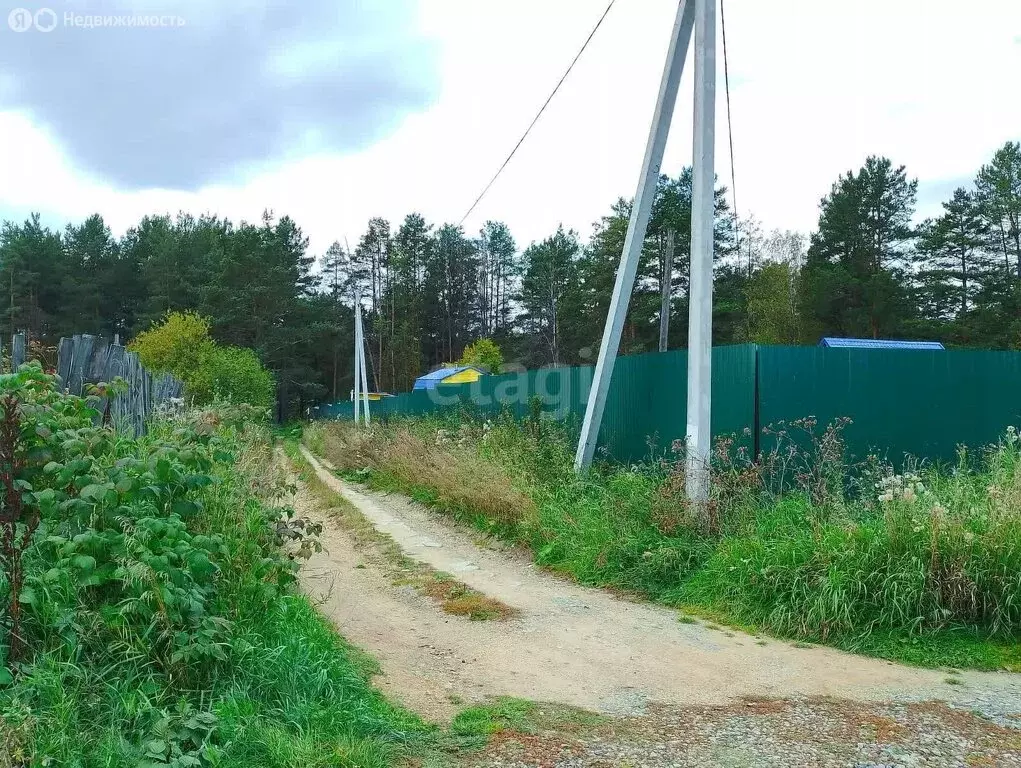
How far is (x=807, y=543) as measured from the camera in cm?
558

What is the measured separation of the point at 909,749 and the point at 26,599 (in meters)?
3.88

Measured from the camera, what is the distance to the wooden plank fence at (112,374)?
5871 millimetres

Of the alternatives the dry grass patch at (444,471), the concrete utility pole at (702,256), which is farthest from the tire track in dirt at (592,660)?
the dry grass patch at (444,471)

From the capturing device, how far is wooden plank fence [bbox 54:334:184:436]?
5871 mm

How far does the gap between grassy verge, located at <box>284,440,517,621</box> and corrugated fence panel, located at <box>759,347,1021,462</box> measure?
340 cm

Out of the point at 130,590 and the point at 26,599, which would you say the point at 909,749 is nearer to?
the point at 130,590

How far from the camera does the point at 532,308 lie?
1882 inches

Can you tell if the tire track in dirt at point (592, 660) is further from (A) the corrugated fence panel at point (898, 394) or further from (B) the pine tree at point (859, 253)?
(B) the pine tree at point (859, 253)

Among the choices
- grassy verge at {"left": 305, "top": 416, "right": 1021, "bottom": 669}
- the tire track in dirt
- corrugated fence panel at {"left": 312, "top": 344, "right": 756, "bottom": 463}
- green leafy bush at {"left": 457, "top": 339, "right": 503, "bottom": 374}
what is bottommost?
the tire track in dirt

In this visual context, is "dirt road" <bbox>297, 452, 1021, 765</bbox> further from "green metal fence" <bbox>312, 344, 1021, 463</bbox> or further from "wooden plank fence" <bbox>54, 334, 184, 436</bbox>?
"green metal fence" <bbox>312, 344, 1021, 463</bbox>

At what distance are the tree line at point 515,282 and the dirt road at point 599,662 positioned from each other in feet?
81.7

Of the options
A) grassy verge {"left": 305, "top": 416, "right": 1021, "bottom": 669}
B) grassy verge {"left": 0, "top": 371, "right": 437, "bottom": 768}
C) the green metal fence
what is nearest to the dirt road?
grassy verge {"left": 305, "top": 416, "right": 1021, "bottom": 669}

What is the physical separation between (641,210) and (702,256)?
5.01 feet

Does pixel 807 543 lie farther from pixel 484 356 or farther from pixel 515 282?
pixel 515 282
